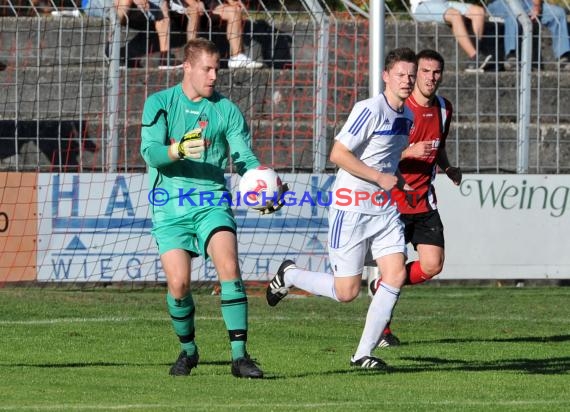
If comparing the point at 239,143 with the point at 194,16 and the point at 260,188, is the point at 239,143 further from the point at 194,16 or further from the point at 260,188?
the point at 194,16

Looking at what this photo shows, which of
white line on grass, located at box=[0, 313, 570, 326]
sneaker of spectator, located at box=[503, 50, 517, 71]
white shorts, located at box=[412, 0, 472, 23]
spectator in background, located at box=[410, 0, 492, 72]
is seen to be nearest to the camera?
white line on grass, located at box=[0, 313, 570, 326]

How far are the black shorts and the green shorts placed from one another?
2673 mm

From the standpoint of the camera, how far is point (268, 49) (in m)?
17.7

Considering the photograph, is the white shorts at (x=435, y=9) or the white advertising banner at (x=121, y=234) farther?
the white shorts at (x=435, y=9)

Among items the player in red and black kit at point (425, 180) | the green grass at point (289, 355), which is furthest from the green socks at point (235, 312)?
the player in red and black kit at point (425, 180)

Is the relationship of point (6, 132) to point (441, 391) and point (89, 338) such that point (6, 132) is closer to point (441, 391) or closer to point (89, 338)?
point (89, 338)

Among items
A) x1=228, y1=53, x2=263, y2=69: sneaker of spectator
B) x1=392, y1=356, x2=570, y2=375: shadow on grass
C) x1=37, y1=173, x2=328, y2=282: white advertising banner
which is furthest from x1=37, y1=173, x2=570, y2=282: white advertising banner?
x1=392, y1=356, x2=570, y2=375: shadow on grass

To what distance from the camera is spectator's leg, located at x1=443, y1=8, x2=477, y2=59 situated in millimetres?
18172

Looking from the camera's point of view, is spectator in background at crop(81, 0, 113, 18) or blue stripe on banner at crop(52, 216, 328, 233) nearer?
blue stripe on banner at crop(52, 216, 328, 233)

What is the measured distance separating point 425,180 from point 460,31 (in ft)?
26.1

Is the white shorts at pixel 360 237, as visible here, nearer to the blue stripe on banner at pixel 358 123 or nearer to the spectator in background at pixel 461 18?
the blue stripe on banner at pixel 358 123

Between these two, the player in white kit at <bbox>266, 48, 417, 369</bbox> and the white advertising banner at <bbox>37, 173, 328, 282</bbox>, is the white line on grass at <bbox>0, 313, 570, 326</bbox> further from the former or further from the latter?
the player in white kit at <bbox>266, 48, 417, 369</bbox>

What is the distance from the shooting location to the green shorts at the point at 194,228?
325 inches

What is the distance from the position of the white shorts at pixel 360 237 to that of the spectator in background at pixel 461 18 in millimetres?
9127
